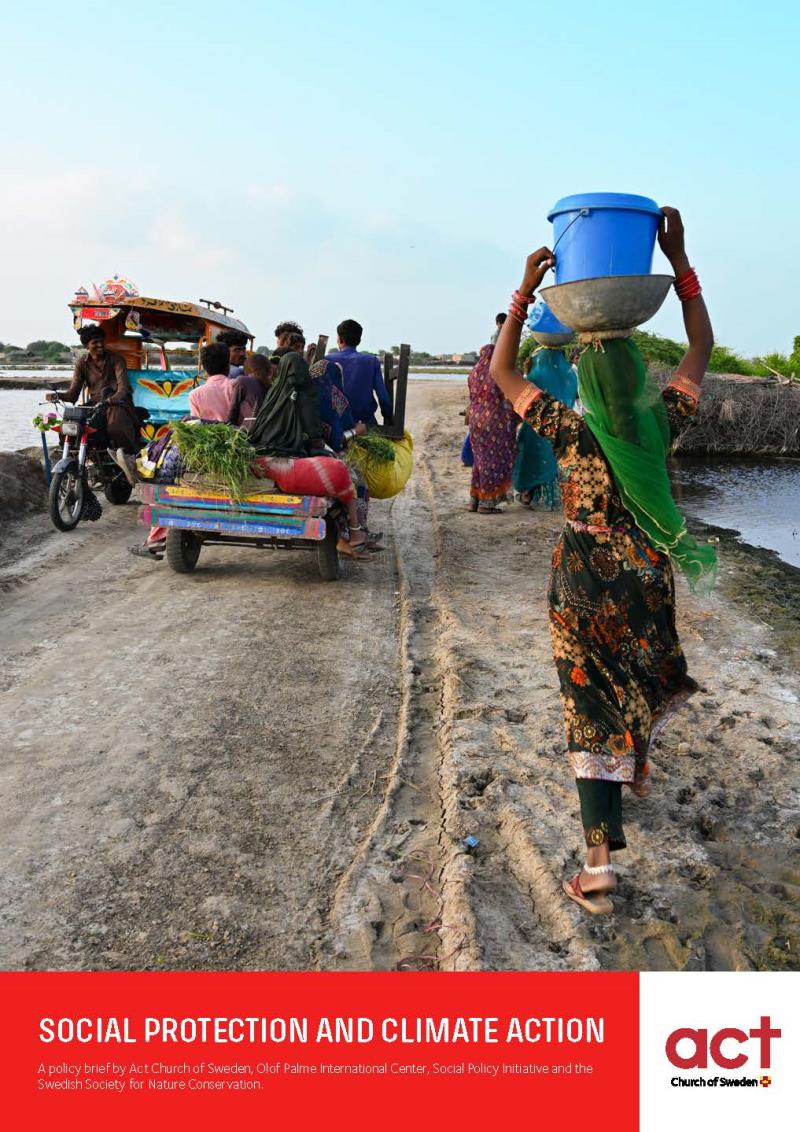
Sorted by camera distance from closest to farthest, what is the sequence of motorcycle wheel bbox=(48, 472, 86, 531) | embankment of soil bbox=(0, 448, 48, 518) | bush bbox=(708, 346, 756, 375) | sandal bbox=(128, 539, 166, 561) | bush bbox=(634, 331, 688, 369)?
sandal bbox=(128, 539, 166, 561)
motorcycle wheel bbox=(48, 472, 86, 531)
embankment of soil bbox=(0, 448, 48, 518)
bush bbox=(634, 331, 688, 369)
bush bbox=(708, 346, 756, 375)

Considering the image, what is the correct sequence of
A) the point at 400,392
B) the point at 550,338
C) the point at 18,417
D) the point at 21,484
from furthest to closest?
the point at 18,417, the point at 21,484, the point at 400,392, the point at 550,338

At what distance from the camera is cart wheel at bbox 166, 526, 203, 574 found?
7.02m

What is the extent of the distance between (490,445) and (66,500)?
4546mm

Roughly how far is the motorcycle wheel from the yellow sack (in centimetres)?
280

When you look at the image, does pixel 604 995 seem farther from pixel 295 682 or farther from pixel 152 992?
pixel 295 682

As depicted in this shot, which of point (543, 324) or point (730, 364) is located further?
point (730, 364)

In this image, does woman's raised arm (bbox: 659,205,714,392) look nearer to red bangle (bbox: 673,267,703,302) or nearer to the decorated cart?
red bangle (bbox: 673,267,703,302)

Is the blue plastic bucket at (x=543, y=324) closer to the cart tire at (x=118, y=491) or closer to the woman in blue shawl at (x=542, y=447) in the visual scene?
the woman in blue shawl at (x=542, y=447)

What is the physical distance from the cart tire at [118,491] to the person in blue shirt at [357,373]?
314 centimetres

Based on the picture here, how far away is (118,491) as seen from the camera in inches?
399

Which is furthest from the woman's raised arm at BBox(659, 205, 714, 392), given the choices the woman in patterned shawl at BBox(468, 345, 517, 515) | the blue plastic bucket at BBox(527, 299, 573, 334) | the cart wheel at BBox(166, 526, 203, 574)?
the woman in patterned shawl at BBox(468, 345, 517, 515)

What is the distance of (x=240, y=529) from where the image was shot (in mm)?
6695

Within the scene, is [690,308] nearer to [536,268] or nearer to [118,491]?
[536,268]

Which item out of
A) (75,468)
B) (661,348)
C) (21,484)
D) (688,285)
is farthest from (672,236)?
(661,348)
